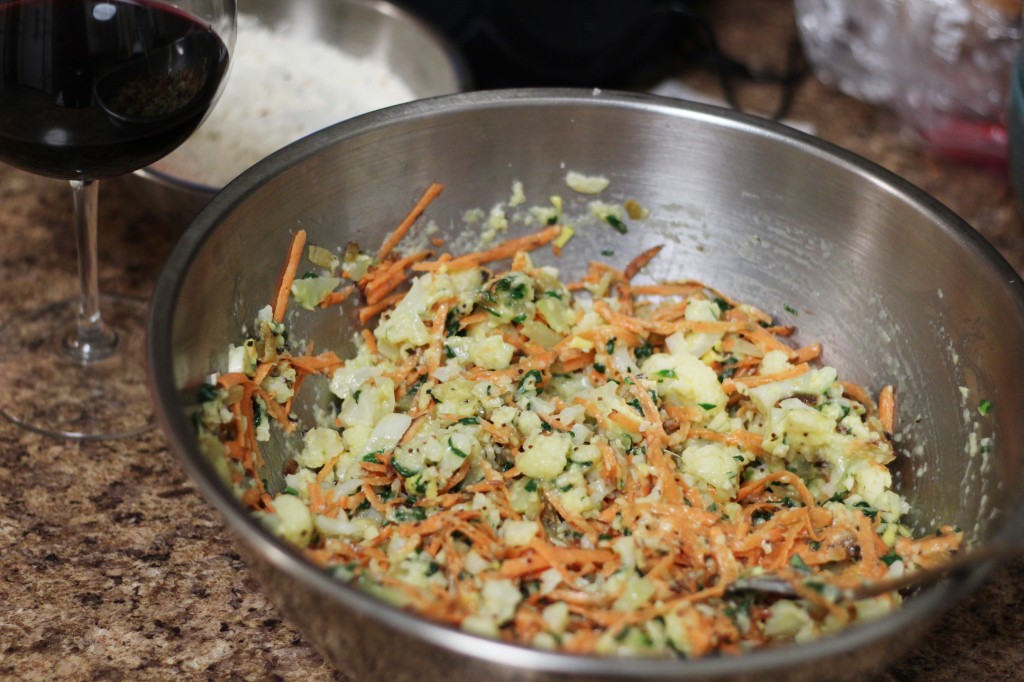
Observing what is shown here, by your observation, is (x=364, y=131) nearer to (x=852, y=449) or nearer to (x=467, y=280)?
(x=467, y=280)

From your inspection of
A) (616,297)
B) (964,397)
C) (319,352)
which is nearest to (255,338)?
(319,352)

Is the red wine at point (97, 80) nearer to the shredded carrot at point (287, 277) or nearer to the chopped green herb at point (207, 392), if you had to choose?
the shredded carrot at point (287, 277)

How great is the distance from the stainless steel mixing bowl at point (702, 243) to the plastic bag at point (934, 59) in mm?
753

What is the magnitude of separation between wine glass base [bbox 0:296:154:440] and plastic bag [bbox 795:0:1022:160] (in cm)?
141

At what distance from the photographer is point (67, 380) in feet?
4.55

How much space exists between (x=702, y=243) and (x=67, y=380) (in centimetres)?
88

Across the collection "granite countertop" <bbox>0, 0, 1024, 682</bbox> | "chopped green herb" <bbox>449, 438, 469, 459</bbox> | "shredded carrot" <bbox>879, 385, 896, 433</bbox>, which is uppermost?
"shredded carrot" <bbox>879, 385, 896, 433</bbox>

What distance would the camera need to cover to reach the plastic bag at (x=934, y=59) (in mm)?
1783

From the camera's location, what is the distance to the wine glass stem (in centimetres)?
128

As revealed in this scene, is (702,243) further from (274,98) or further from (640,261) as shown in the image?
(274,98)

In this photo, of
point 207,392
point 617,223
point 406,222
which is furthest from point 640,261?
point 207,392

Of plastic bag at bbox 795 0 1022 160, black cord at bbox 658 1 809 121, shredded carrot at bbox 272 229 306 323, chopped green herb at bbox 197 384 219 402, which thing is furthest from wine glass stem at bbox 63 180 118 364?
plastic bag at bbox 795 0 1022 160

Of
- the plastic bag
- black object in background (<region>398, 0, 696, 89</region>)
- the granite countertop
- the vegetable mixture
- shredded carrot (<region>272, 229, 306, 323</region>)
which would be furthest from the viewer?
black object in background (<region>398, 0, 696, 89</region>)

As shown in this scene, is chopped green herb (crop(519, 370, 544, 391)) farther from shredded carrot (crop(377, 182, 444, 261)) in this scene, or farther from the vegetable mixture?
shredded carrot (crop(377, 182, 444, 261))
